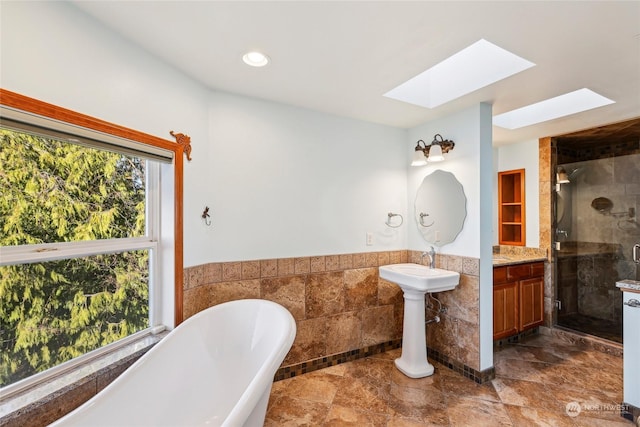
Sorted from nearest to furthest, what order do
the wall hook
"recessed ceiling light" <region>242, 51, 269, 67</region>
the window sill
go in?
the window sill
"recessed ceiling light" <region>242, 51, 269, 67</region>
the wall hook

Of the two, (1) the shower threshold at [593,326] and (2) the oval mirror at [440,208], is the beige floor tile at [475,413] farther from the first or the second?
(1) the shower threshold at [593,326]

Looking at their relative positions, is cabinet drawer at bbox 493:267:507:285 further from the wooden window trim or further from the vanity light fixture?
the wooden window trim

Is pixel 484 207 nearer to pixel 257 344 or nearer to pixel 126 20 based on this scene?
pixel 257 344

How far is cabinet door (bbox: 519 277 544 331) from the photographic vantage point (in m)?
3.09

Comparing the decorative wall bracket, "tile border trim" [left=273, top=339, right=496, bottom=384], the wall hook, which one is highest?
the decorative wall bracket

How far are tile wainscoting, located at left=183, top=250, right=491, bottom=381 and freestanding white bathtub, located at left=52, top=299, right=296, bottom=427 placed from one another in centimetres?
28

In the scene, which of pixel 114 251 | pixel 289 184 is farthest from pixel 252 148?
pixel 114 251

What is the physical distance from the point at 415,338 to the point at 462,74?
87.3 inches

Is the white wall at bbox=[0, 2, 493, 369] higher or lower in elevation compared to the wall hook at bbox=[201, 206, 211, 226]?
higher

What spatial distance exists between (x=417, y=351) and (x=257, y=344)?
1463mm

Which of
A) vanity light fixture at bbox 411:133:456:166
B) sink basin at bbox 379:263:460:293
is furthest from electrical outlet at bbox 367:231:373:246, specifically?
vanity light fixture at bbox 411:133:456:166

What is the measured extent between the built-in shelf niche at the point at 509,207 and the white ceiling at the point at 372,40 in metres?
1.53

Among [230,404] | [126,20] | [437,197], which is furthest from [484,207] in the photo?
[126,20]

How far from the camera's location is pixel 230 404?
1772 millimetres
